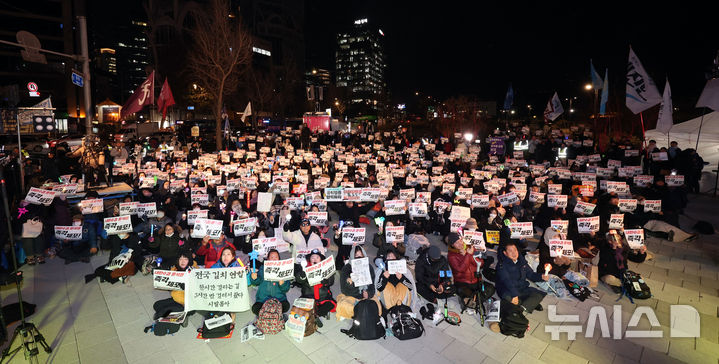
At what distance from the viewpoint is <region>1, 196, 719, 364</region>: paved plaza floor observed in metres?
5.58

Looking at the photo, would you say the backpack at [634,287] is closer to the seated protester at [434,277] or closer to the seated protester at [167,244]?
the seated protester at [434,277]

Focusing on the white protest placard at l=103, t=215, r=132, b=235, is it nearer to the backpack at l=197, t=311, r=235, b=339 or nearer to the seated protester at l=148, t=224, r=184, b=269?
the seated protester at l=148, t=224, r=184, b=269

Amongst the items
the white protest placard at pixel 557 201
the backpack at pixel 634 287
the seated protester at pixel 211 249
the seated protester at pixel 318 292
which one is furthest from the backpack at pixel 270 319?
the white protest placard at pixel 557 201

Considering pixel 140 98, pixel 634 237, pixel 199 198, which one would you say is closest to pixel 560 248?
pixel 634 237

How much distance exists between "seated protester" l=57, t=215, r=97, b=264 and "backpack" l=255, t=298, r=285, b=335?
5.77 meters

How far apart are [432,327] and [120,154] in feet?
61.5

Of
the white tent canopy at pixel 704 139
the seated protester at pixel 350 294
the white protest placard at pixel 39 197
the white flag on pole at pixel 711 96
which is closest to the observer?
the seated protester at pixel 350 294

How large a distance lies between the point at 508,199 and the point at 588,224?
7.80 feet

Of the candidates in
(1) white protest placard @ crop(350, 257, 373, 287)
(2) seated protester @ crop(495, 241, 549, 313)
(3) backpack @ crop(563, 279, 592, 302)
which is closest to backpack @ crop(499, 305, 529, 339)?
(2) seated protester @ crop(495, 241, 549, 313)

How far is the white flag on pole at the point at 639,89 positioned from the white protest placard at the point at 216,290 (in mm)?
14884

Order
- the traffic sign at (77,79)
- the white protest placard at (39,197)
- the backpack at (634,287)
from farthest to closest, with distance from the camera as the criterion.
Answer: the traffic sign at (77,79) < the white protest placard at (39,197) < the backpack at (634,287)

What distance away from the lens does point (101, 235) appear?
9867 millimetres

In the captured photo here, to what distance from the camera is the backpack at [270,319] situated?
20.1ft

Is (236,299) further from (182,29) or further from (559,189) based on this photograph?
(182,29)
